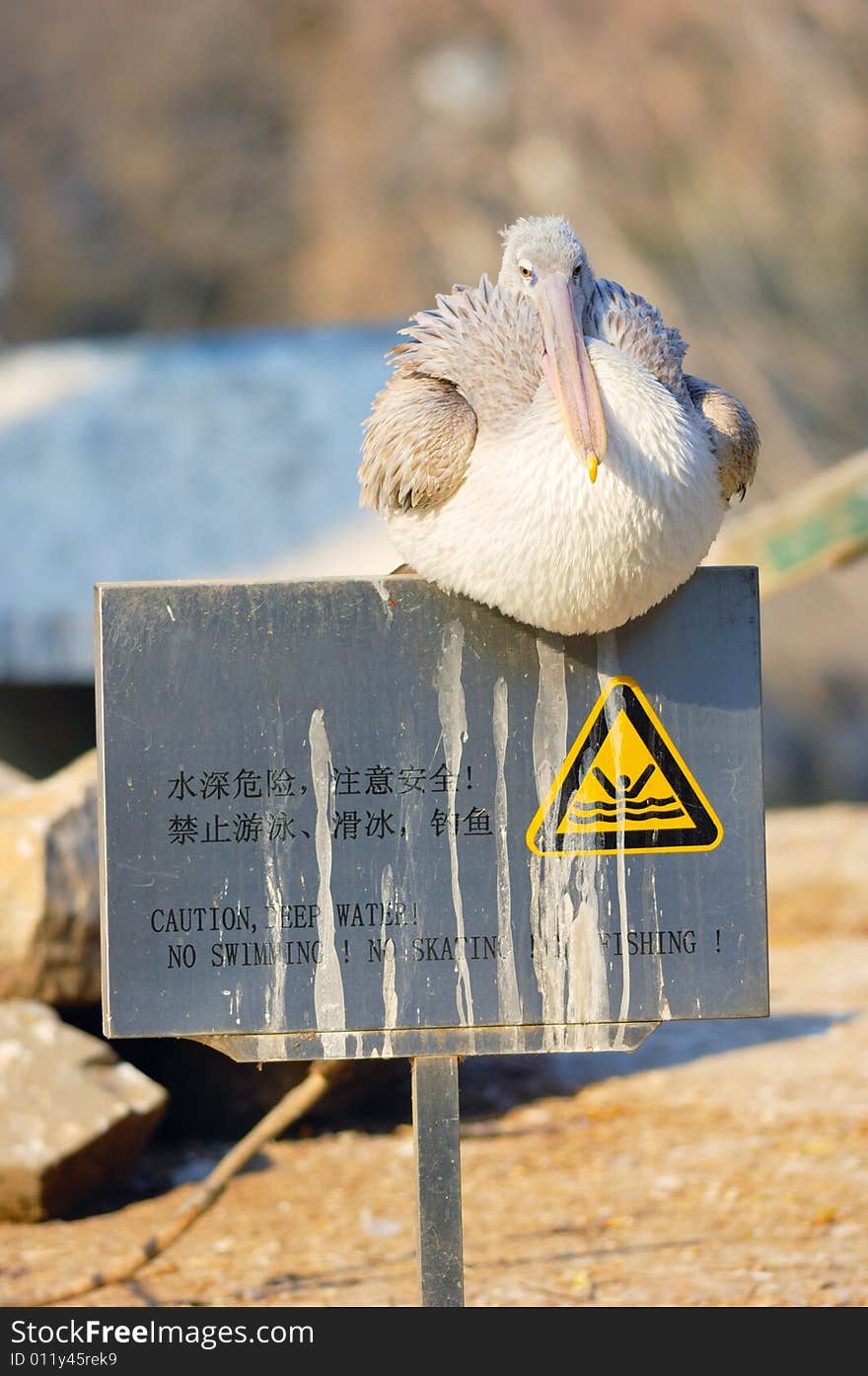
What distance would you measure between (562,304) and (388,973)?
133 cm

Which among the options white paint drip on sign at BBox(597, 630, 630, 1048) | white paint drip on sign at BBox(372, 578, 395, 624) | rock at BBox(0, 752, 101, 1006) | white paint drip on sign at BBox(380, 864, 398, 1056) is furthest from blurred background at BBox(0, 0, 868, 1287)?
white paint drip on sign at BBox(372, 578, 395, 624)

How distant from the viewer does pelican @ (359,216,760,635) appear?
2889mm

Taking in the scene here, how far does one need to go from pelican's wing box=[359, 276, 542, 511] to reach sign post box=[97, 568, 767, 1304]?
218 mm

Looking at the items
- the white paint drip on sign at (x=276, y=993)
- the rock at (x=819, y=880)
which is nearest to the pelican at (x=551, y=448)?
the white paint drip on sign at (x=276, y=993)

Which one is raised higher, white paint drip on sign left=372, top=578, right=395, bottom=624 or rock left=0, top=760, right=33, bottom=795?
white paint drip on sign left=372, top=578, right=395, bottom=624

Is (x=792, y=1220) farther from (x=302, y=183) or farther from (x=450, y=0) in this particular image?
(x=302, y=183)

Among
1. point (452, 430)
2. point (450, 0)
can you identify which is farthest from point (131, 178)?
point (452, 430)

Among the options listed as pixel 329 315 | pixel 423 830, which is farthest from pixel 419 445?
pixel 329 315

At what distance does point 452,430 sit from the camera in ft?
10.0

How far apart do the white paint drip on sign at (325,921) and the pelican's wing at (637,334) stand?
37.1 inches

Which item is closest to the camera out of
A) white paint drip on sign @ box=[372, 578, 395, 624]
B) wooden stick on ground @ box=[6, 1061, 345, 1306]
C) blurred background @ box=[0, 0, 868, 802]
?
white paint drip on sign @ box=[372, 578, 395, 624]

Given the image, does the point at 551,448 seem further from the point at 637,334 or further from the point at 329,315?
the point at 329,315

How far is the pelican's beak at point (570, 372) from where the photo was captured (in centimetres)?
284

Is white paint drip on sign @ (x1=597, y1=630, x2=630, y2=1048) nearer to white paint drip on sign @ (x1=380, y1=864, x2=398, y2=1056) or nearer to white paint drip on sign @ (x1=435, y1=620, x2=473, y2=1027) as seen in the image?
white paint drip on sign @ (x1=435, y1=620, x2=473, y2=1027)
